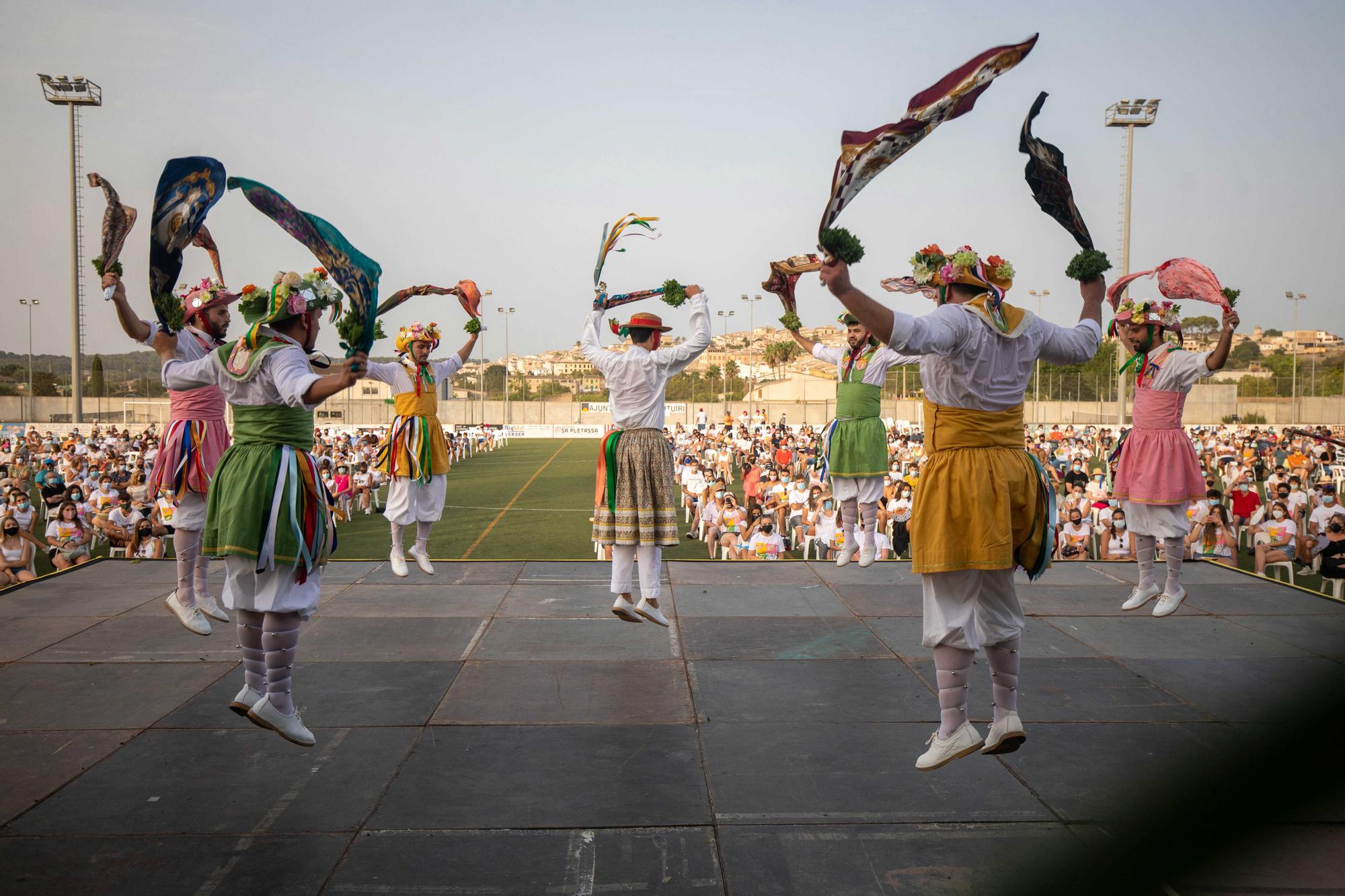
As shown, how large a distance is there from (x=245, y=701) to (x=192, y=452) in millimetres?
2209

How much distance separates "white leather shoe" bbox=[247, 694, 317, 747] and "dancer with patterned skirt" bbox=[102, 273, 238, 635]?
1877mm

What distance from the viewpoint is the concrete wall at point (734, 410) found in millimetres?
45031

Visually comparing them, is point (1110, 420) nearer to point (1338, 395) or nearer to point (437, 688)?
point (1338, 395)

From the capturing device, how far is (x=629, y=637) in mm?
6125

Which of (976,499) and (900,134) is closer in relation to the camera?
(900,134)

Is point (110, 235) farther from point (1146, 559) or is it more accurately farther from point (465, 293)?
point (1146, 559)

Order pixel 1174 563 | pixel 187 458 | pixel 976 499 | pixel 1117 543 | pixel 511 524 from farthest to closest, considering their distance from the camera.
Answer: pixel 511 524 < pixel 1117 543 < pixel 1174 563 < pixel 187 458 < pixel 976 499

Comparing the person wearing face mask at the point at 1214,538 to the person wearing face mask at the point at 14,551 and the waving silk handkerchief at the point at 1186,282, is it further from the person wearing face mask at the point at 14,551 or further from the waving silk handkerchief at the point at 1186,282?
the person wearing face mask at the point at 14,551

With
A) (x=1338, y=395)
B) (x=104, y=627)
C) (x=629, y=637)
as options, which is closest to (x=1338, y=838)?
(x=629, y=637)

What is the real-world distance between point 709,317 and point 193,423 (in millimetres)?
3287

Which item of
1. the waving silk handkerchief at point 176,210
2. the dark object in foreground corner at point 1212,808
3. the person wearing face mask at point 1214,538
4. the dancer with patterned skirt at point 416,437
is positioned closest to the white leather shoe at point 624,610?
the dancer with patterned skirt at point 416,437

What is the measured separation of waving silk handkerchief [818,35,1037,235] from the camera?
10.1 feet

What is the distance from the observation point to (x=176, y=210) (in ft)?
Answer: 15.5

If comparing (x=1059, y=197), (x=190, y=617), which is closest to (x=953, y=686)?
(x=1059, y=197)
